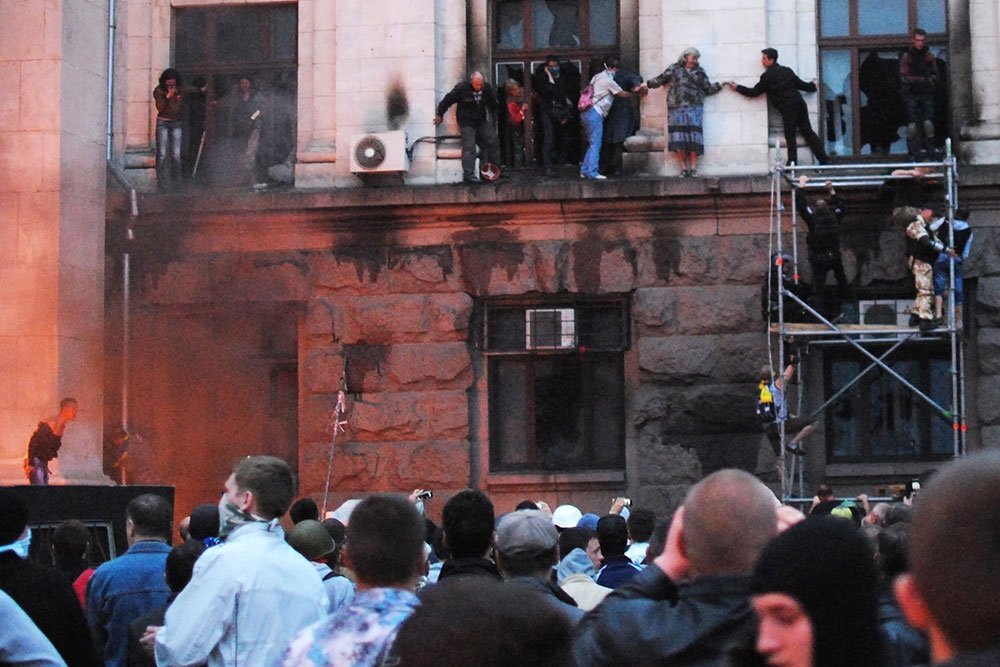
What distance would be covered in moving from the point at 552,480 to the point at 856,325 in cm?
386

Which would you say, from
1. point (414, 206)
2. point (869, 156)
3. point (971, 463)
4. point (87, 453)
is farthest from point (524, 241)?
point (971, 463)

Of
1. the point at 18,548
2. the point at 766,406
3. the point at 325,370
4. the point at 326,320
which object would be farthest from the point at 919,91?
the point at 18,548

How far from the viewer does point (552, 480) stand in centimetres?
2022

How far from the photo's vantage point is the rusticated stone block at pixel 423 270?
20.4 metres

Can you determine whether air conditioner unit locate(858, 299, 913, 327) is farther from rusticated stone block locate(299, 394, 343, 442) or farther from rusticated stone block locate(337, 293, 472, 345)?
rusticated stone block locate(299, 394, 343, 442)

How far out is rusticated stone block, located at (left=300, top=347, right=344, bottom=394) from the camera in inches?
801

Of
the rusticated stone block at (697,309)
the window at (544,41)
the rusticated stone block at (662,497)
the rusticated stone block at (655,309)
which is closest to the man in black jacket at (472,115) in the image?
the window at (544,41)

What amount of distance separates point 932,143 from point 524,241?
15.8 feet

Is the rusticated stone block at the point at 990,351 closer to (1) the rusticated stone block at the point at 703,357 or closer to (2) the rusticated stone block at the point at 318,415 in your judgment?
(1) the rusticated stone block at the point at 703,357

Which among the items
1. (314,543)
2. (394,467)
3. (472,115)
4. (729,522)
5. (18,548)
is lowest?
(394,467)

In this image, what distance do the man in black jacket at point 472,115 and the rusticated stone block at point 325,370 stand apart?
256 centimetres

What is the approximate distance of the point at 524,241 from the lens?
20.4m

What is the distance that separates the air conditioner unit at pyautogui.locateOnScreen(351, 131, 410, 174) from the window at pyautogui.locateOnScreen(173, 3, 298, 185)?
53.7 inches

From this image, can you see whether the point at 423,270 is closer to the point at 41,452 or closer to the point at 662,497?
the point at 662,497
